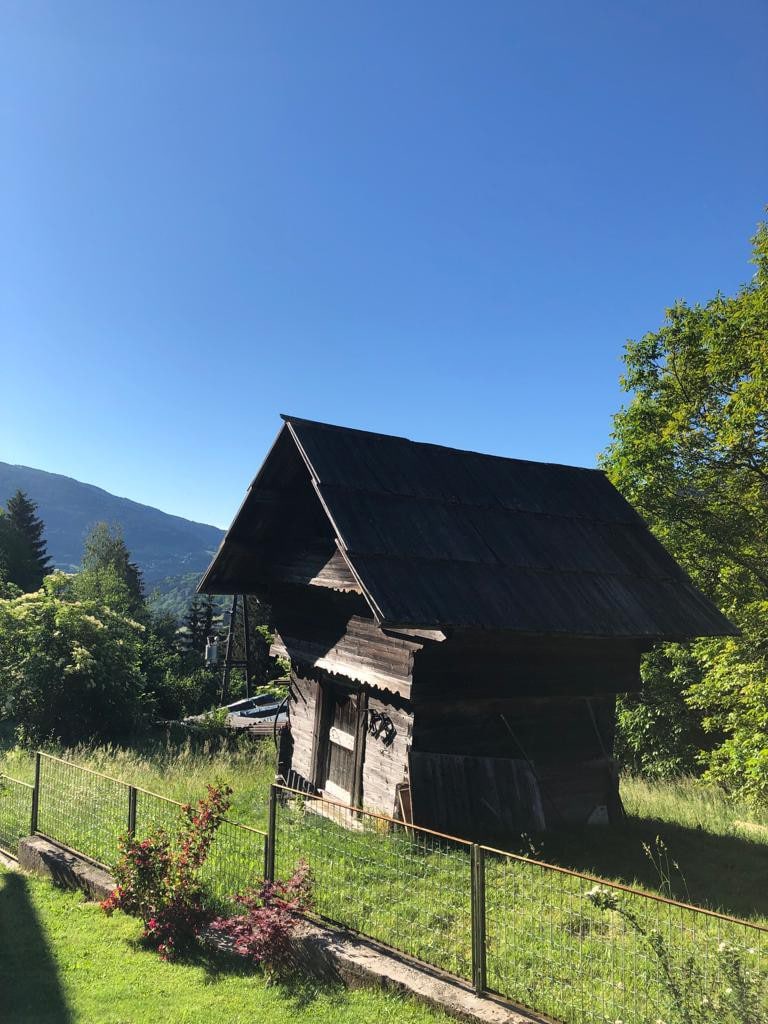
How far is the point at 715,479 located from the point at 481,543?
1219cm

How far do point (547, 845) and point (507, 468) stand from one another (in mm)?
6174

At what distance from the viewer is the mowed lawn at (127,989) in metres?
4.96

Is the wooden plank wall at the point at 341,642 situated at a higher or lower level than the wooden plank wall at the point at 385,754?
higher

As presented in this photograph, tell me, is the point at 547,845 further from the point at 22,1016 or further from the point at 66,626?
the point at 66,626

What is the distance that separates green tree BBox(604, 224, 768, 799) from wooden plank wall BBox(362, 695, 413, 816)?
9.80m

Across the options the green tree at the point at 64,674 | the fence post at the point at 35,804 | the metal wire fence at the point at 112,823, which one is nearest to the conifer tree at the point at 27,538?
the green tree at the point at 64,674

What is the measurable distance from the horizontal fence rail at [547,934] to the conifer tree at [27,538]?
52258mm

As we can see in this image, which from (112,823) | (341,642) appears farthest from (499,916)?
(112,823)

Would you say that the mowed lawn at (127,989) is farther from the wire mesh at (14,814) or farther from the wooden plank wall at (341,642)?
the wooden plank wall at (341,642)

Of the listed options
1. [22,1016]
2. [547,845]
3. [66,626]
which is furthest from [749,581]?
[66,626]

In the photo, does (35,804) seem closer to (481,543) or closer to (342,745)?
(342,745)

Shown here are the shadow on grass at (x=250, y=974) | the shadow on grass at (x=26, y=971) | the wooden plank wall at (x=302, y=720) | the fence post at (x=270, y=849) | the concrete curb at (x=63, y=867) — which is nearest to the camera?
the shadow on grass at (x=250, y=974)

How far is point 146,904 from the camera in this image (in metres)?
6.70

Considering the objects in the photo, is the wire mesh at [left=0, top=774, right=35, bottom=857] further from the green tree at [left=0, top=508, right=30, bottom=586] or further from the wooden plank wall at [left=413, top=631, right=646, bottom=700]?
the green tree at [left=0, top=508, right=30, bottom=586]
